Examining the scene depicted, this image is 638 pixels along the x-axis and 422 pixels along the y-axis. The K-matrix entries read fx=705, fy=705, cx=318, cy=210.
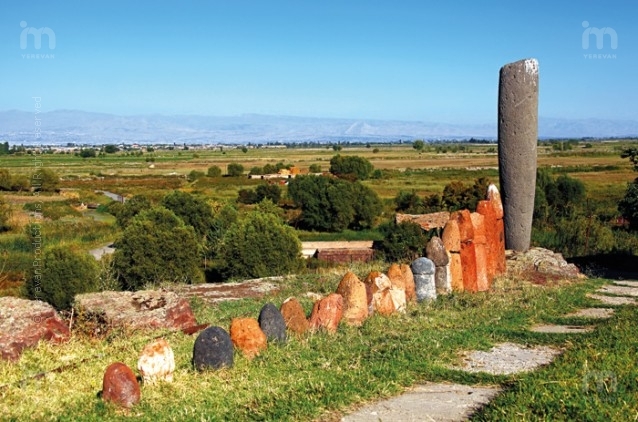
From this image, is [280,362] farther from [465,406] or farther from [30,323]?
[30,323]

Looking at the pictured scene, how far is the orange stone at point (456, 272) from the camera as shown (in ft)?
41.6


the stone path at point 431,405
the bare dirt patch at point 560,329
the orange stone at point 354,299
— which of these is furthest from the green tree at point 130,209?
the stone path at point 431,405

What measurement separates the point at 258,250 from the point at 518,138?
1010 cm

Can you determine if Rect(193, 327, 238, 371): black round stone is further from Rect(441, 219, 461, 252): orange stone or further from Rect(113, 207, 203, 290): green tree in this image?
Rect(113, 207, 203, 290): green tree

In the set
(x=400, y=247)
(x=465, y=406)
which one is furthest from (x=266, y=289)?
(x=400, y=247)

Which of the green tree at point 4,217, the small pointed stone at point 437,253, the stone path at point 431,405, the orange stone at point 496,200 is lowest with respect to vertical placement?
the green tree at point 4,217

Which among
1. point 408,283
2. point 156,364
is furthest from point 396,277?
point 156,364

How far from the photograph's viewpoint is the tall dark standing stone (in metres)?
15.8

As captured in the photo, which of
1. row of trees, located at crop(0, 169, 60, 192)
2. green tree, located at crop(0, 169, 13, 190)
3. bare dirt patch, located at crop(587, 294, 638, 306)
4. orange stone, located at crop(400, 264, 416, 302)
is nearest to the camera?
orange stone, located at crop(400, 264, 416, 302)

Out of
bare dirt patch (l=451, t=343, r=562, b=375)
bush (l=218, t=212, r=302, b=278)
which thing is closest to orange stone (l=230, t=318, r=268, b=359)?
bare dirt patch (l=451, t=343, r=562, b=375)

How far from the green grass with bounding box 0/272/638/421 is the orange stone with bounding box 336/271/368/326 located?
0.22 meters

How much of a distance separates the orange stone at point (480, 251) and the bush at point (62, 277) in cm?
1070

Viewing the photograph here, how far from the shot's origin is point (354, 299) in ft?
32.7

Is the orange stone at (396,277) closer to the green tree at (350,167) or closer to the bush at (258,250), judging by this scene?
the bush at (258,250)
